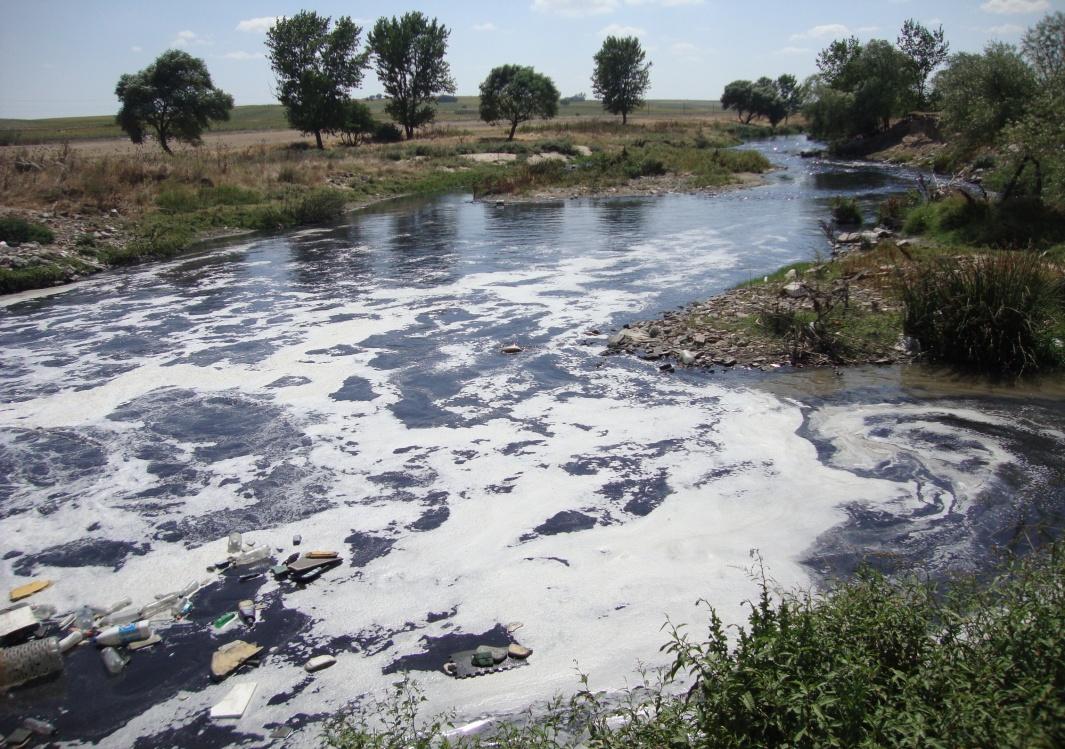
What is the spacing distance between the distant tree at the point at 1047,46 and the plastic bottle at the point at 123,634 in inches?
1017

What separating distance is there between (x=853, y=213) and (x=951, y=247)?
7627 millimetres

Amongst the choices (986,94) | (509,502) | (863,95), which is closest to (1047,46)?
(986,94)

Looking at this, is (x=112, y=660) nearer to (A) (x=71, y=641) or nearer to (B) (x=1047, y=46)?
(A) (x=71, y=641)

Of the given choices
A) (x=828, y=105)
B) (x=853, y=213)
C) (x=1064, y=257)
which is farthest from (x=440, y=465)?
(x=828, y=105)

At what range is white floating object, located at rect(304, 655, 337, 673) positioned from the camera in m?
6.27

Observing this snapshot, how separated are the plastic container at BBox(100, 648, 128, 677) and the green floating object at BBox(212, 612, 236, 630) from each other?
2.52 feet

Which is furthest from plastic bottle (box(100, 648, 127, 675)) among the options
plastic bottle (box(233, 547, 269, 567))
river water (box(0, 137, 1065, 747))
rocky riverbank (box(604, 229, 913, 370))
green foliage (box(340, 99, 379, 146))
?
green foliage (box(340, 99, 379, 146))

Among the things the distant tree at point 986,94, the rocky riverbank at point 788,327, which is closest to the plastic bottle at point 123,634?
the rocky riverbank at point 788,327

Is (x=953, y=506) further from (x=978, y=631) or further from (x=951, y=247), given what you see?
(x=951, y=247)

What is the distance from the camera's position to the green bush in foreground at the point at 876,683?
3832 mm

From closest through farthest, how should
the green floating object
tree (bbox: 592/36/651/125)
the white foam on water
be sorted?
1. the white foam on water
2. the green floating object
3. tree (bbox: 592/36/651/125)

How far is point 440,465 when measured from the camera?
10.1 m

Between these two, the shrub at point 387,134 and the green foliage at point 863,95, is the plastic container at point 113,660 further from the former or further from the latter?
the shrub at point 387,134

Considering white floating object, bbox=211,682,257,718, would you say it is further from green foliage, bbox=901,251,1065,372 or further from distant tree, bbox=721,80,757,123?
distant tree, bbox=721,80,757,123
